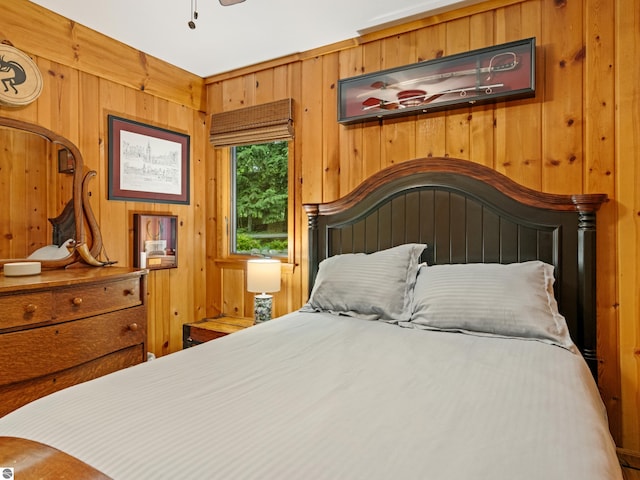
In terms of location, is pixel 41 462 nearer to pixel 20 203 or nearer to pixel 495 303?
pixel 495 303

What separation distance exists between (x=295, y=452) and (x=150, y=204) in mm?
2604

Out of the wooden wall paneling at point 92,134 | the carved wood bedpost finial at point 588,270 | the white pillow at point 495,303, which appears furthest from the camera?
the wooden wall paneling at point 92,134

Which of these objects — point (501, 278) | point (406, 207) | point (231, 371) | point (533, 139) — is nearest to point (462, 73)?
point (533, 139)

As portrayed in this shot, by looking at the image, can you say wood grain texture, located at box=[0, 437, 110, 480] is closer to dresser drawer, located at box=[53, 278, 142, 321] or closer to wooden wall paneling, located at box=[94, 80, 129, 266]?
dresser drawer, located at box=[53, 278, 142, 321]

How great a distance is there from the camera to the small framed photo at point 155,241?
287cm

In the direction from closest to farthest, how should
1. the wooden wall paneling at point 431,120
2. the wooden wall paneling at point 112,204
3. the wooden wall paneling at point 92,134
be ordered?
the wooden wall paneling at point 431,120
the wooden wall paneling at point 92,134
the wooden wall paneling at point 112,204

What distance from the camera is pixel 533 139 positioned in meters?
2.19

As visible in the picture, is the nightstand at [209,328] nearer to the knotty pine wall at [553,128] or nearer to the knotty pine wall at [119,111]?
the knotty pine wall at [119,111]

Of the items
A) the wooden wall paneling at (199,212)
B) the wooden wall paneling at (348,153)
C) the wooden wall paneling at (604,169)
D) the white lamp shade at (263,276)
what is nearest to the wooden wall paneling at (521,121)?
the wooden wall paneling at (604,169)

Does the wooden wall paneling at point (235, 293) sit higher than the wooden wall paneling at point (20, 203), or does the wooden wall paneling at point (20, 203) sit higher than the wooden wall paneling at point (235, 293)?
the wooden wall paneling at point (20, 203)

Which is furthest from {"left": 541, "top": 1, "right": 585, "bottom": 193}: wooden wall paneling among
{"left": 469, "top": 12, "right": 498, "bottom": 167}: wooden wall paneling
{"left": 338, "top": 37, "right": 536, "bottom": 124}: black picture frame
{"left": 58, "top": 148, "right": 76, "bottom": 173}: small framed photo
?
{"left": 58, "top": 148, "right": 76, "bottom": 173}: small framed photo

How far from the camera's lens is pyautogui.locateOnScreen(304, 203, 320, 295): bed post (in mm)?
2713

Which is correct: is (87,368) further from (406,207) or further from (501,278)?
(501,278)

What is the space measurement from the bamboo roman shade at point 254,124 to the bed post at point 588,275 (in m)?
1.94
